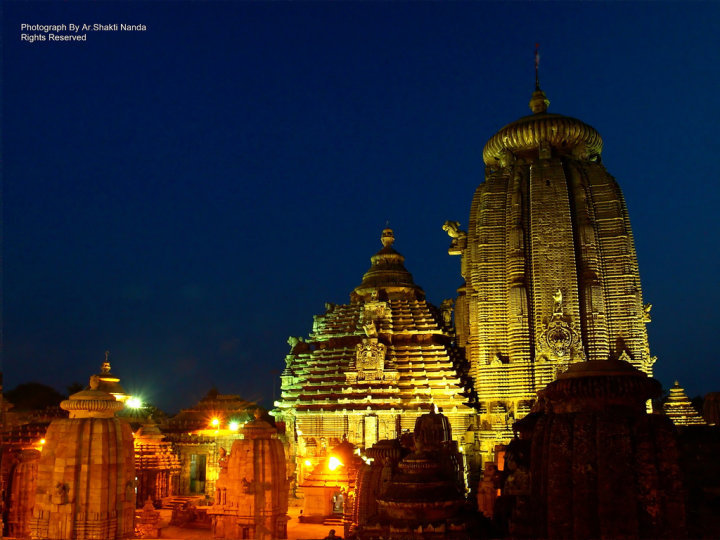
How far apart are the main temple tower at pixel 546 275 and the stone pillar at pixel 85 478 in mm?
23749

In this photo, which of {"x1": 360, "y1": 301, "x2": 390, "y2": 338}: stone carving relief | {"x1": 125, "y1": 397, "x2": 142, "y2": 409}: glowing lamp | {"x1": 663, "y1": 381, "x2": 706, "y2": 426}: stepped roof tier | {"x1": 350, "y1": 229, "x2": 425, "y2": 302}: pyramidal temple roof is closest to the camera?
{"x1": 663, "y1": 381, "x2": 706, "y2": 426}: stepped roof tier

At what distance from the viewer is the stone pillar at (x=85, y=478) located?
15.5m

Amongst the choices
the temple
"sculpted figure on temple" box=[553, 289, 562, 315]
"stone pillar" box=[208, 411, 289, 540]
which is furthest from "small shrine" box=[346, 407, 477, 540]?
"sculpted figure on temple" box=[553, 289, 562, 315]

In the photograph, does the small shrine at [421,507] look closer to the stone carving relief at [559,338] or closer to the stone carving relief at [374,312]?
the stone carving relief at [559,338]

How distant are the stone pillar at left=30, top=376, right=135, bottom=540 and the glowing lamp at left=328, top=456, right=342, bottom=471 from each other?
14893 mm

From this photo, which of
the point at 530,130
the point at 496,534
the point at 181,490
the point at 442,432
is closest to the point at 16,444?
the point at 181,490

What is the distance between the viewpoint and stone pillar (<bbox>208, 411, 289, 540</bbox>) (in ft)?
64.7

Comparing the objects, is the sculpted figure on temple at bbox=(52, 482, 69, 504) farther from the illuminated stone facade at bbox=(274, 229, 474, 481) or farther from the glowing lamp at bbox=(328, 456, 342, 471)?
the illuminated stone facade at bbox=(274, 229, 474, 481)

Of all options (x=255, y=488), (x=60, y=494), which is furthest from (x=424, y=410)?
(x=60, y=494)

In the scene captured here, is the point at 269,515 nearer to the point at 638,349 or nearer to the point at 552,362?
the point at 552,362

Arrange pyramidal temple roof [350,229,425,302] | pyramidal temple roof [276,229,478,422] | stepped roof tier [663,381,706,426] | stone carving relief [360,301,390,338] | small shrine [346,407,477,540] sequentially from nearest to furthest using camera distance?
small shrine [346,407,477,540] < stepped roof tier [663,381,706,426] < pyramidal temple roof [276,229,478,422] < stone carving relief [360,301,390,338] < pyramidal temple roof [350,229,425,302]

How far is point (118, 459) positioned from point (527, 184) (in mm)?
31413

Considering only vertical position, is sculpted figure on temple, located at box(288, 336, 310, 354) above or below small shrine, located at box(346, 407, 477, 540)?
above

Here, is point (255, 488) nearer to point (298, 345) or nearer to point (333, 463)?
point (333, 463)
